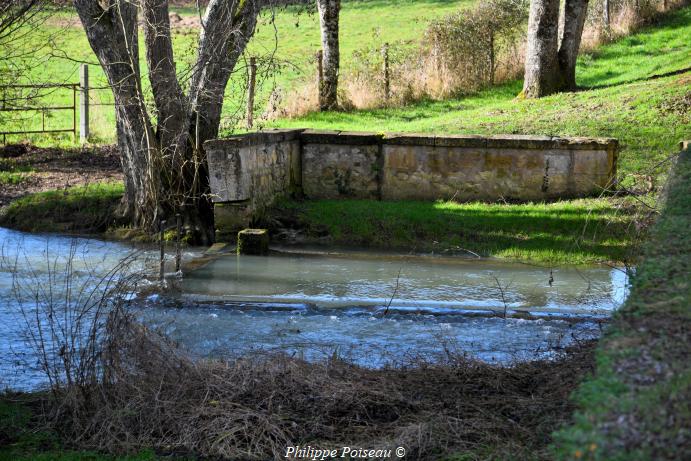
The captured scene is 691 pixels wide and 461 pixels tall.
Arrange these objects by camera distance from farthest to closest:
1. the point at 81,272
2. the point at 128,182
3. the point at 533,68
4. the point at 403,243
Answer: the point at 533,68
the point at 128,182
the point at 403,243
the point at 81,272

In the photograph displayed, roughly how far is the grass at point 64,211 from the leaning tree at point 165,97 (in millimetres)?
727

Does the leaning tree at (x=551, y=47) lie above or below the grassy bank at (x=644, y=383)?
above

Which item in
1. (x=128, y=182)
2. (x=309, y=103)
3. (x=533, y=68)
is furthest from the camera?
(x=309, y=103)

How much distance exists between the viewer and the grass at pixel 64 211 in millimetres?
13508

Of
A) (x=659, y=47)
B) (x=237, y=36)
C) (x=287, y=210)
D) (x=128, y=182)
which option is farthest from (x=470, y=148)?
(x=659, y=47)

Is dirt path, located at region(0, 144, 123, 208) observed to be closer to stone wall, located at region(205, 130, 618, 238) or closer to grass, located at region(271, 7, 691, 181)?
stone wall, located at region(205, 130, 618, 238)

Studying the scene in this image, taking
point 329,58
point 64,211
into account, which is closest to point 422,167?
point 64,211

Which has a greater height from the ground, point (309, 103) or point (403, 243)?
point (309, 103)

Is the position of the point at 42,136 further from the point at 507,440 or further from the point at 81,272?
the point at 507,440

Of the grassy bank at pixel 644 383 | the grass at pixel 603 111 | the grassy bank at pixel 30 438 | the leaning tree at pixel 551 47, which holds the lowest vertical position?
the grassy bank at pixel 30 438

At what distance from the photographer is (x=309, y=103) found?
72.5 feet

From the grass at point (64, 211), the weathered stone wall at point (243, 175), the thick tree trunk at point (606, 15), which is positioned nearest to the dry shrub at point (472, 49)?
the thick tree trunk at point (606, 15)

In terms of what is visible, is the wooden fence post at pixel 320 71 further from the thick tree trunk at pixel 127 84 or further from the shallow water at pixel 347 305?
the shallow water at pixel 347 305

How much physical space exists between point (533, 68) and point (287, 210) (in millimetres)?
9107
